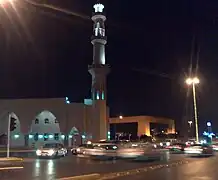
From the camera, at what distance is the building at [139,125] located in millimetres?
102750

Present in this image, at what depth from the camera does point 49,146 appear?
1385 inches

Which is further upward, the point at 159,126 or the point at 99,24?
the point at 99,24

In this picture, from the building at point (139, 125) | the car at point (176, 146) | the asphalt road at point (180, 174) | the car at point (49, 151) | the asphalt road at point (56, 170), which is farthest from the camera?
the building at point (139, 125)

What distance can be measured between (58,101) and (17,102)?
813 centimetres

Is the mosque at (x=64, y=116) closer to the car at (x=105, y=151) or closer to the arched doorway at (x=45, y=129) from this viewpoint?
the arched doorway at (x=45, y=129)

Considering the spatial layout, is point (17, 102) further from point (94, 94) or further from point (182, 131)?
point (182, 131)

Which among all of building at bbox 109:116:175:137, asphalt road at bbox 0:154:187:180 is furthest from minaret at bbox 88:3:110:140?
asphalt road at bbox 0:154:187:180

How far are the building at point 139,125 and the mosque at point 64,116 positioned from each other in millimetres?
24095

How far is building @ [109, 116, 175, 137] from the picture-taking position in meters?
103

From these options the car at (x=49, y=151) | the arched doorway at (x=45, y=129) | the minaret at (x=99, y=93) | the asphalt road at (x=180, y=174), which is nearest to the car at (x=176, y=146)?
the car at (x=49, y=151)

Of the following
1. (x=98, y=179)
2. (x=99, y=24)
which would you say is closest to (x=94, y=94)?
(x=99, y=24)

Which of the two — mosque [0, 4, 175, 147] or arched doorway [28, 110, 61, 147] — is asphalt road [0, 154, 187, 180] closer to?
mosque [0, 4, 175, 147]

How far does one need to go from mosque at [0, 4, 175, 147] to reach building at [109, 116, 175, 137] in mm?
24095

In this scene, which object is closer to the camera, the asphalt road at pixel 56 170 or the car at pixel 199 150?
the asphalt road at pixel 56 170
